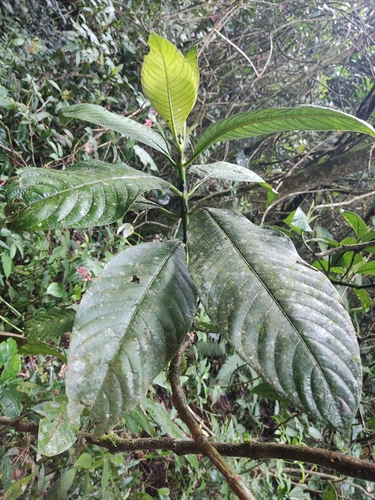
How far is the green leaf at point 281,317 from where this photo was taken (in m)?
0.32

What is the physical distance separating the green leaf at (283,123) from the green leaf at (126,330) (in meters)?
0.25

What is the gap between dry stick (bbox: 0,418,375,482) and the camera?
1.16 feet

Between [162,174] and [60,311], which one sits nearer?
[60,311]

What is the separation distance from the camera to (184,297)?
45cm

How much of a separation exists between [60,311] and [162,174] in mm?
1789

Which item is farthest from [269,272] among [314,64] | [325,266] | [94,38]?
[314,64]

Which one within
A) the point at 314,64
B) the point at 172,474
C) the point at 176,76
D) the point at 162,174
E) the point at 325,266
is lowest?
the point at 172,474

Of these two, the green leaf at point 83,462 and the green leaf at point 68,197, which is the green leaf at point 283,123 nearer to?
the green leaf at point 68,197

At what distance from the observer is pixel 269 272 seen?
413 millimetres

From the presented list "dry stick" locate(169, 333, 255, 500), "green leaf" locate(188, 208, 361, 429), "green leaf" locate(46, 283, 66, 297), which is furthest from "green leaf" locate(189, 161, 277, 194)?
"green leaf" locate(46, 283, 66, 297)

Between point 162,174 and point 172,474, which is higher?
point 162,174

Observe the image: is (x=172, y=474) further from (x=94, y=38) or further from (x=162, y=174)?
(x=94, y=38)

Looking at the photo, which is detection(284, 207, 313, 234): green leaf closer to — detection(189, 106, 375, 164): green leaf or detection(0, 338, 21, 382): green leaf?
detection(189, 106, 375, 164): green leaf

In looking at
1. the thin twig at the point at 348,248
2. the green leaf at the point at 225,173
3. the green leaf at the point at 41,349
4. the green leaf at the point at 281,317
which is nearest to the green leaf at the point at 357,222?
the thin twig at the point at 348,248
